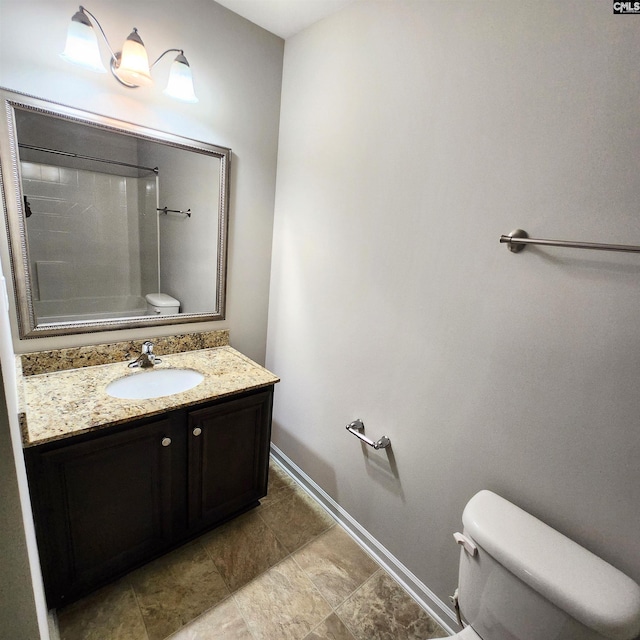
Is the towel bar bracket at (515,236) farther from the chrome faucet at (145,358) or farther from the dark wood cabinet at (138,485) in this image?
the chrome faucet at (145,358)

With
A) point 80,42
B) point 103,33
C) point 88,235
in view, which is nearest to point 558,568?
point 88,235

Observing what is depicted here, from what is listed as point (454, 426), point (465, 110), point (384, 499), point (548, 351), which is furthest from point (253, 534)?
point (465, 110)

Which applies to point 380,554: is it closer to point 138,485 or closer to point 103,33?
point 138,485

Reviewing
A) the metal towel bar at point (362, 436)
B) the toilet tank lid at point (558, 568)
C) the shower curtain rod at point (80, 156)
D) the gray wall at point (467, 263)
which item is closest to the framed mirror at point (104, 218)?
the shower curtain rod at point (80, 156)

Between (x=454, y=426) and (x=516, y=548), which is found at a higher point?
(x=454, y=426)

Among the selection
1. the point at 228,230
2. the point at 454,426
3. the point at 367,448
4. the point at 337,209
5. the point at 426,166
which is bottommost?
the point at 367,448

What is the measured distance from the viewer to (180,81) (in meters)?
1.47

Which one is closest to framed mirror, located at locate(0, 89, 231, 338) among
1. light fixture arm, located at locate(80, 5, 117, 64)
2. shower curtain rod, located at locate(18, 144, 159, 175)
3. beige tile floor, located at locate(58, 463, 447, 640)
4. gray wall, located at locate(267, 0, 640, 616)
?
shower curtain rod, located at locate(18, 144, 159, 175)

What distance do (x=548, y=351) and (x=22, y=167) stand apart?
1.95 meters

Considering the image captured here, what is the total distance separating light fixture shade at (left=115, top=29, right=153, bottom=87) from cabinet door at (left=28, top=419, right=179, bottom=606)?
1.42 m

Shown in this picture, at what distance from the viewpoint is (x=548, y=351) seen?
1.01 m

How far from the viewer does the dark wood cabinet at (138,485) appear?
3.74ft

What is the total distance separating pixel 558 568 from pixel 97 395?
1598 millimetres

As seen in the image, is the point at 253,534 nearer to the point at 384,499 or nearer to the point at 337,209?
the point at 384,499
